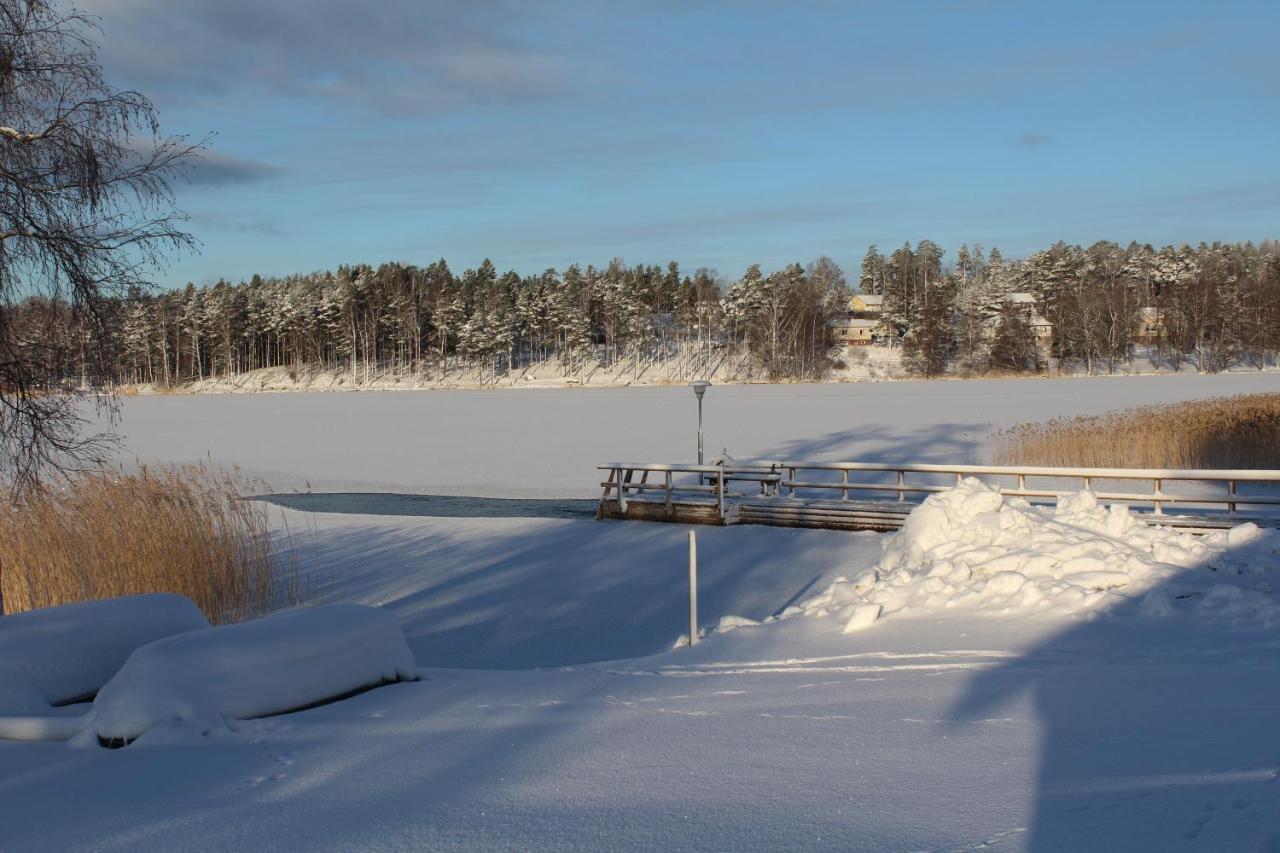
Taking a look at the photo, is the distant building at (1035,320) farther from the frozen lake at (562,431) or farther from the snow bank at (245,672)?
the snow bank at (245,672)

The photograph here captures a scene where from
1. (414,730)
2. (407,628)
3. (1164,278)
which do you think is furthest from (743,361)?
(414,730)

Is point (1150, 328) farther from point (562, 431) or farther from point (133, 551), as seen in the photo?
point (133, 551)

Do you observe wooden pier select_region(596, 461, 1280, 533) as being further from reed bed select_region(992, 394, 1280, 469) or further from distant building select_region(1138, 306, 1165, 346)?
distant building select_region(1138, 306, 1165, 346)

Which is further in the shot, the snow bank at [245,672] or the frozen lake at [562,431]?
the frozen lake at [562,431]

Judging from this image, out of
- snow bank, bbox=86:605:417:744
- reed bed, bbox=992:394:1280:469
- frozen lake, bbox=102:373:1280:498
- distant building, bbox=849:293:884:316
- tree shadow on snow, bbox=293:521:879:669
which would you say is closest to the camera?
snow bank, bbox=86:605:417:744

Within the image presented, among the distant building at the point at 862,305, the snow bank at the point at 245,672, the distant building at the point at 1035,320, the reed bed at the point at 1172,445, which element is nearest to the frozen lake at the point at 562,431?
the reed bed at the point at 1172,445

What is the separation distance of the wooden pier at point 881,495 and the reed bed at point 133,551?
6.64 m

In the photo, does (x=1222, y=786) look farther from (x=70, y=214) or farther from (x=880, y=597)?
(x=70, y=214)

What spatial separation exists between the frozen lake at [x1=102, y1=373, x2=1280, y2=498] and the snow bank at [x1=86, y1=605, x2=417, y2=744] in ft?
52.0

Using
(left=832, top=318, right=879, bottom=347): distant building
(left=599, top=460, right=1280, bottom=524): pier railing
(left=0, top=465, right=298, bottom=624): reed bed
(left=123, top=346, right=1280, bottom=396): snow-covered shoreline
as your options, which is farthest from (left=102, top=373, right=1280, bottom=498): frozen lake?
(left=832, top=318, right=879, bottom=347): distant building

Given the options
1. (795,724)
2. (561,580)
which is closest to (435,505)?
(561,580)

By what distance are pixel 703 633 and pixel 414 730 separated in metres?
4.85

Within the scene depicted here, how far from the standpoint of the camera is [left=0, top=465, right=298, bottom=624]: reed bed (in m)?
10.8

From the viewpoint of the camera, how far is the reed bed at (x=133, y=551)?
10773 mm
